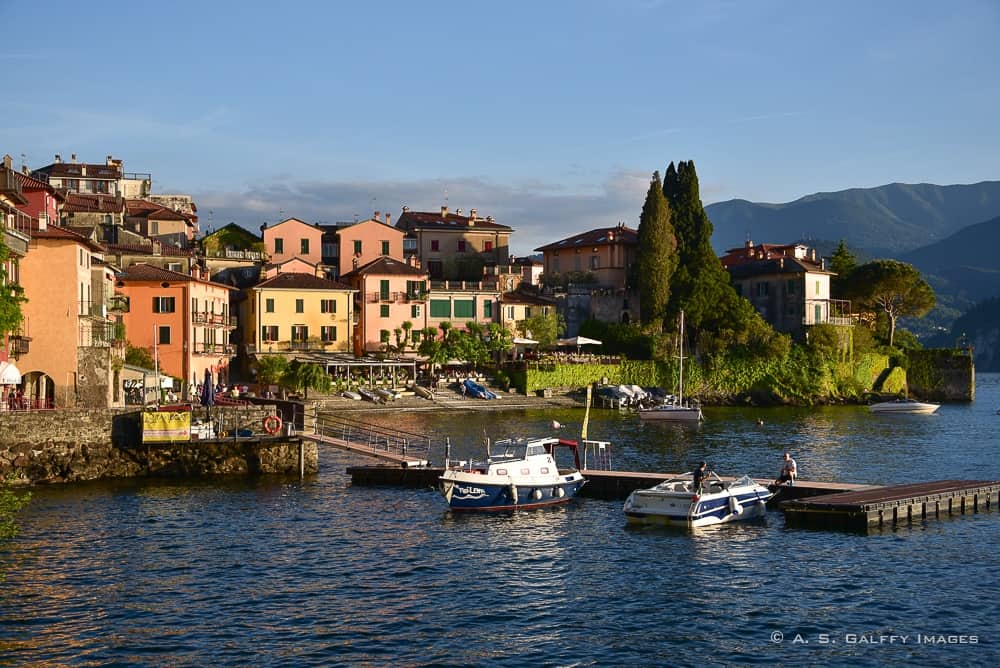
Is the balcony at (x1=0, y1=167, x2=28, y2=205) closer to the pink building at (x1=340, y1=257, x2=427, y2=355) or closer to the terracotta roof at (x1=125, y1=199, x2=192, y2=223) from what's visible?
the pink building at (x1=340, y1=257, x2=427, y2=355)

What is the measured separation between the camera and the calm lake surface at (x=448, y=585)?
26.4 meters

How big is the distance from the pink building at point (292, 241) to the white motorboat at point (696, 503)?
7671 cm

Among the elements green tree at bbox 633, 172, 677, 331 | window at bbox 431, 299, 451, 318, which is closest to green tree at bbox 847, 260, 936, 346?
green tree at bbox 633, 172, 677, 331

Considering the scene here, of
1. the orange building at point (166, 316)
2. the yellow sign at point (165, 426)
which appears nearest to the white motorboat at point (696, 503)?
the yellow sign at point (165, 426)

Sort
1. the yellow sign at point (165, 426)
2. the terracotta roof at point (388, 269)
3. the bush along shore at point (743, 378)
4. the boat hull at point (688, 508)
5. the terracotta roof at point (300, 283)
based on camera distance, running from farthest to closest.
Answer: the terracotta roof at point (388, 269) → the bush along shore at point (743, 378) → the terracotta roof at point (300, 283) → the yellow sign at point (165, 426) → the boat hull at point (688, 508)

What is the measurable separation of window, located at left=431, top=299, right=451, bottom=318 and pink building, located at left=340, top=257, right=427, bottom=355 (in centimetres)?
177

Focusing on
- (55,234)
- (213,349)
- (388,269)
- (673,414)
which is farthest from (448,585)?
(388,269)

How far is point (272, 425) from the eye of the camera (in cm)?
5384

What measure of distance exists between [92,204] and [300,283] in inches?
870

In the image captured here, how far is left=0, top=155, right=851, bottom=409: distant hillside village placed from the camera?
56094mm

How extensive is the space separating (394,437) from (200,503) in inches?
811

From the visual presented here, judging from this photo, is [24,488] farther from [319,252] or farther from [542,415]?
[319,252]

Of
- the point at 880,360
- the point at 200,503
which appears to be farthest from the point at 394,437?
the point at 880,360

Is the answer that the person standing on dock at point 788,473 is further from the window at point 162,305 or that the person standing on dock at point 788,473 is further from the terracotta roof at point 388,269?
the terracotta roof at point 388,269
